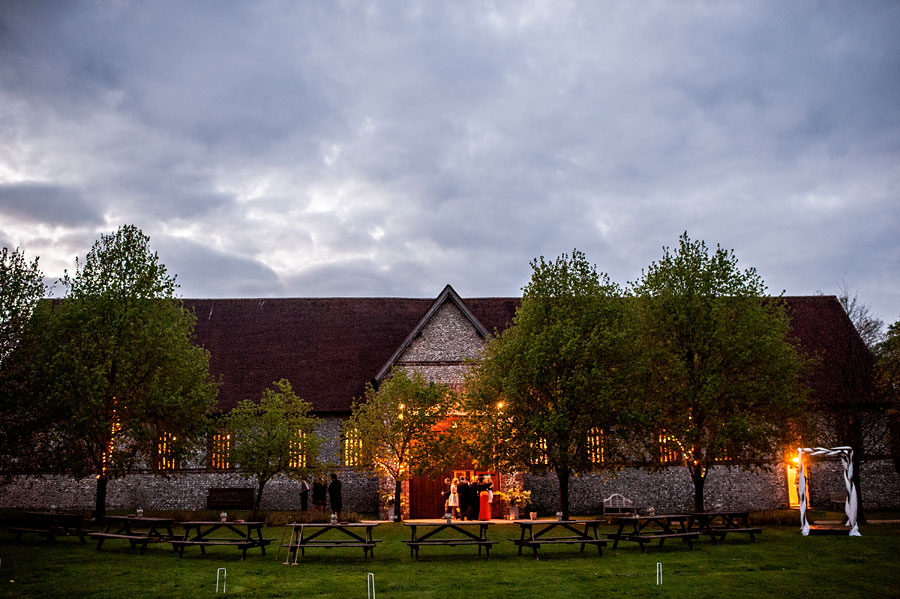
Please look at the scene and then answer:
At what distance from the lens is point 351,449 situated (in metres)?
31.8

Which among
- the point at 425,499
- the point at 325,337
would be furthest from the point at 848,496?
the point at 325,337

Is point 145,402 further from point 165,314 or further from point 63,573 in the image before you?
point 63,573

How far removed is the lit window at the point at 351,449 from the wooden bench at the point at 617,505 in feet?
35.6

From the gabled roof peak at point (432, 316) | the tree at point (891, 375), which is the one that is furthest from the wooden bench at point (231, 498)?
the tree at point (891, 375)

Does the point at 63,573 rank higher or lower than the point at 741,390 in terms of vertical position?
lower

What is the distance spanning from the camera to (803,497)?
22.6 meters

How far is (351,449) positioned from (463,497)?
5.39 m

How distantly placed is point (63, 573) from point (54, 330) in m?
13.4

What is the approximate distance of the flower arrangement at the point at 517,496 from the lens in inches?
1148

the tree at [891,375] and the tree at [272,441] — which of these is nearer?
the tree at [272,441]

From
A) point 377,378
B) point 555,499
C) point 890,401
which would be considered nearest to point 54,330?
point 377,378

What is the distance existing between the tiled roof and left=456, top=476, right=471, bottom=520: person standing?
21.6ft

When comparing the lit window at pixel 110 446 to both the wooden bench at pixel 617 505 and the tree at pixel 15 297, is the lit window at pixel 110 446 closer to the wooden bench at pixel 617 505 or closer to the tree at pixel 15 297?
the tree at pixel 15 297

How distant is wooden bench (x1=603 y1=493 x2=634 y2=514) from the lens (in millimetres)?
31969
